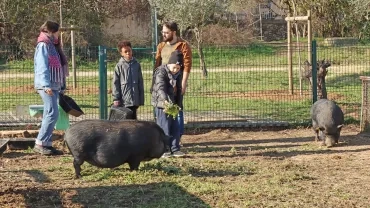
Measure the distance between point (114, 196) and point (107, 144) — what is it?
3.30 ft

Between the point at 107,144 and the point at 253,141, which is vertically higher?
the point at 107,144

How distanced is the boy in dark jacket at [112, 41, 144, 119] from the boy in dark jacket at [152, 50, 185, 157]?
0.36 meters

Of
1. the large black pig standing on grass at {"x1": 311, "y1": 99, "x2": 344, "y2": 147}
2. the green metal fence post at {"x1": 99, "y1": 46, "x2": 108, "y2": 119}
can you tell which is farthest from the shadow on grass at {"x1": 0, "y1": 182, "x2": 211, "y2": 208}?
the green metal fence post at {"x1": 99, "y1": 46, "x2": 108, "y2": 119}

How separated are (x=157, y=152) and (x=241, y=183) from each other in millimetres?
1157

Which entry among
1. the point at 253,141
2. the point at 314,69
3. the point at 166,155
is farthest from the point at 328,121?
the point at 166,155

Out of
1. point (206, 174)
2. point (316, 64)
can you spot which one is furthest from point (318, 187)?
point (316, 64)

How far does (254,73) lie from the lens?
55.2 feet

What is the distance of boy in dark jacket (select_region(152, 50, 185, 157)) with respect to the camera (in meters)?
9.91

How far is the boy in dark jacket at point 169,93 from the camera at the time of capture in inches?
390

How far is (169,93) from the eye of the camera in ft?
32.9

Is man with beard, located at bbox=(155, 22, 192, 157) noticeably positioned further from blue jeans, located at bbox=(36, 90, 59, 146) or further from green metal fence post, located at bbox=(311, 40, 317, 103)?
green metal fence post, located at bbox=(311, 40, 317, 103)

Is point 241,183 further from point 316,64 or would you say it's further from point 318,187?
point 316,64

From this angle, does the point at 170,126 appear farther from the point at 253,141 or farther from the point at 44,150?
the point at 253,141

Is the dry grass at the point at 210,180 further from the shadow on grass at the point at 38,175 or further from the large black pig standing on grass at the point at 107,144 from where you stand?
the large black pig standing on grass at the point at 107,144
